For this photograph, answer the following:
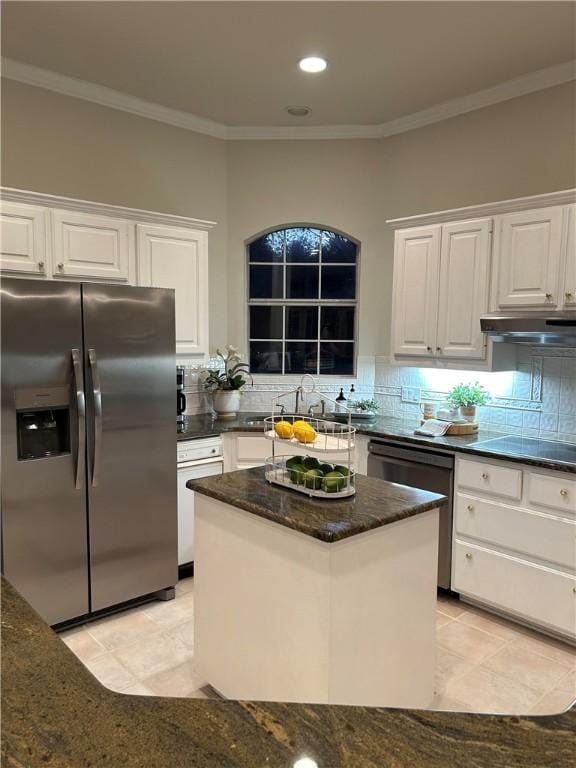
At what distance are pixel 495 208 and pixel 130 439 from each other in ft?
8.34

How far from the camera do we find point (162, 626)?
318cm

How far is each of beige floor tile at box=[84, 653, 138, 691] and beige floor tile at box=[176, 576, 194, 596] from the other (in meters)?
0.76

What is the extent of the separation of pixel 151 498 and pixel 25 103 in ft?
8.26

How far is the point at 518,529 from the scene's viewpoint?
3.13 meters

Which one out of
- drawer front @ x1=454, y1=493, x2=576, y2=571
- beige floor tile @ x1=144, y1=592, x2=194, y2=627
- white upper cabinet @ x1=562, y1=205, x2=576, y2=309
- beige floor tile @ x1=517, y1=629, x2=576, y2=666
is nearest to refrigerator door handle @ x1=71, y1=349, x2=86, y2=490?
beige floor tile @ x1=144, y1=592, x2=194, y2=627

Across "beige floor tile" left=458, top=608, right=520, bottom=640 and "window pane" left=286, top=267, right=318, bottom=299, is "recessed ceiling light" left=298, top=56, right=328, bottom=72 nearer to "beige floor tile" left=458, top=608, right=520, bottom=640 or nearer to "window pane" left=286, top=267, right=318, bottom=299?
"window pane" left=286, top=267, right=318, bottom=299

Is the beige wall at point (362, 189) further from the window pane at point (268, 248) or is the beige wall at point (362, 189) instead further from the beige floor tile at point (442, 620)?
the beige floor tile at point (442, 620)

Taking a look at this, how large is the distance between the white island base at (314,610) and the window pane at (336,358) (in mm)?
2372

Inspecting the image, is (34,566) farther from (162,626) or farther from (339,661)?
(339,661)

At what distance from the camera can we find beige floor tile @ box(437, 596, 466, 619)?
Answer: 3.36 metres

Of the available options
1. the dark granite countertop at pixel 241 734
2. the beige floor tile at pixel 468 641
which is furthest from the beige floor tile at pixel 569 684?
the dark granite countertop at pixel 241 734

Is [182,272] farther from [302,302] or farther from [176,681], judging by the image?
[176,681]

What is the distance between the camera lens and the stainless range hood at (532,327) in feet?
10.1

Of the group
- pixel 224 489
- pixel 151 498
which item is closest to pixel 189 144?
pixel 151 498
